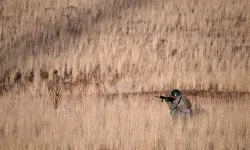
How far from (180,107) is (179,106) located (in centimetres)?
3

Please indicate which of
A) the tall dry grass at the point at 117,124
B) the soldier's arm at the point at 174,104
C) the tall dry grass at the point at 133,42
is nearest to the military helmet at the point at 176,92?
the soldier's arm at the point at 174,104

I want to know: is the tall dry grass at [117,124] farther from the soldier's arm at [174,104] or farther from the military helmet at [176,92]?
the military helmet at [176,92]

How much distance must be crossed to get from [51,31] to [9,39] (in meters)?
0.93

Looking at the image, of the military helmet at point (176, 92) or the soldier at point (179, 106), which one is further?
the military helmet at point (176, 92)

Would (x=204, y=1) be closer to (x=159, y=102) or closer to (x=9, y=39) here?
(x=159, y=102)

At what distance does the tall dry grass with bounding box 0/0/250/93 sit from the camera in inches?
264

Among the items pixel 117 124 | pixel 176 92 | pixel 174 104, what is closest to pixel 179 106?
pixel 174 104

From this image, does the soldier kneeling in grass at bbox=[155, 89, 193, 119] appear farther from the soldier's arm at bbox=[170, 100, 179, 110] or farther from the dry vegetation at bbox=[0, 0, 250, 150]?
the dry vegetation at bbox=[0, 0, 250, 150]

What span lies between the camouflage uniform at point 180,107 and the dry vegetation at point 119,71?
0.51 ft

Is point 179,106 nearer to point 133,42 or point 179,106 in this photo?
point 179,106

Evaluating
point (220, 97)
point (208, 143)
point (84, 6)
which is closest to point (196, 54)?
point (220, 97)

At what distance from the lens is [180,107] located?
5.93 metres

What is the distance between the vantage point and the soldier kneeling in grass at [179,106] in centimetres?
588

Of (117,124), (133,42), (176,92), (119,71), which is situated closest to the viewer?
(117,124)
